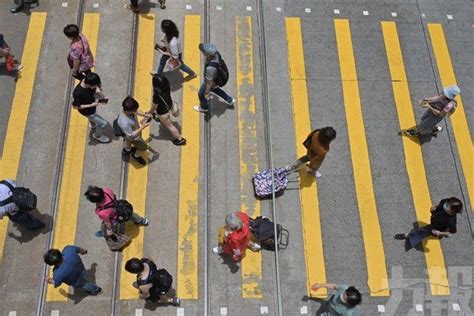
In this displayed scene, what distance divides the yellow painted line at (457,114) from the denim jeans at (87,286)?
7.46 m

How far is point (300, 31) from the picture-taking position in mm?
11797

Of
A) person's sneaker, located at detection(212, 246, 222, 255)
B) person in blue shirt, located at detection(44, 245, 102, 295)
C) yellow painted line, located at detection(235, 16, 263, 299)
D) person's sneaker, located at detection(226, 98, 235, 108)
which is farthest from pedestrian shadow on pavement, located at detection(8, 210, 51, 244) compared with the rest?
person's sneaker, located at detection(226, 98, 235, 108)

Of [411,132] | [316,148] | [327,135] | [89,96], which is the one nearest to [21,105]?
[89,96]

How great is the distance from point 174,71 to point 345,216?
194 inches

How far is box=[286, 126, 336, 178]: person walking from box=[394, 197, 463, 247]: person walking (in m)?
2.11

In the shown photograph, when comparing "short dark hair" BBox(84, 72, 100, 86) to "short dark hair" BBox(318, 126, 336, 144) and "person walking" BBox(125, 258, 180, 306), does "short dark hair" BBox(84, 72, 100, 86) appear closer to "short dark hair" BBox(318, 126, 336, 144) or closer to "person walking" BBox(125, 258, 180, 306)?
"person walking" BBox(125, 258, 180, 306)

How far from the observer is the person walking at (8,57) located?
10148mm

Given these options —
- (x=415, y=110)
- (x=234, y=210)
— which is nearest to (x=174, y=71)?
(x=234, y=210)

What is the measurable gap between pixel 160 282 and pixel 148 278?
0.36m

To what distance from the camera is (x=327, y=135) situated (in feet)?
27.4

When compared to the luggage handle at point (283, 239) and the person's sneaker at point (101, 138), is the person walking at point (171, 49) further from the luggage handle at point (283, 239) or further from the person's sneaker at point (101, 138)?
the luggage handle at point (283, 239)

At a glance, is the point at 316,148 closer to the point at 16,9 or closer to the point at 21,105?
the point at 21,105

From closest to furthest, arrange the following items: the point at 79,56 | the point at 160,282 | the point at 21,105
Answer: the point at 160,282
the point at 79,56
the point at 21,105

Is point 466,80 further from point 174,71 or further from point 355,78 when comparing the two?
point 174,71
